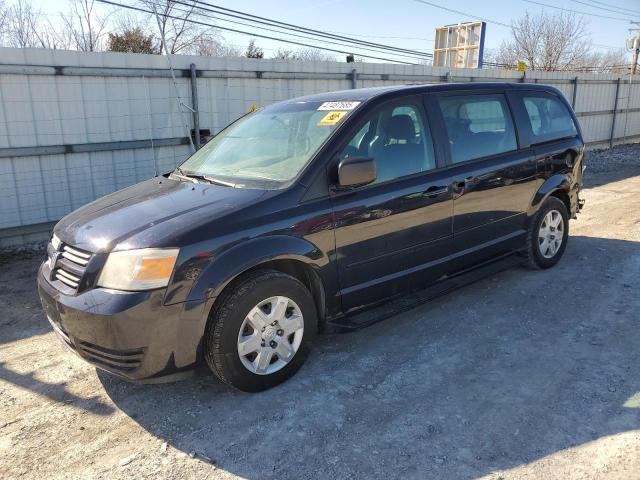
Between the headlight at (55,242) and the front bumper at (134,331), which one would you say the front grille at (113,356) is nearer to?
the front bumper at (134,331)

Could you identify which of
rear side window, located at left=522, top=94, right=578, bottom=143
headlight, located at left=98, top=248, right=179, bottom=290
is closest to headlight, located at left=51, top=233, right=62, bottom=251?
headlight, located at left=98, top=248, right=179, bottom=290

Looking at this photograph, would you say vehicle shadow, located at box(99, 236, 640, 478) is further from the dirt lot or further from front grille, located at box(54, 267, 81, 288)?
front grille, located at box(54, 267, 81, 288)

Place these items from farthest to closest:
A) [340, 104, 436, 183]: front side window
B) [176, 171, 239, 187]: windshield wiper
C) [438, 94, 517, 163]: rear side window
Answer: [438, 94, 517, 163]: rear side window < [340, 104, 436, 183]: front side window < [176, 171, 239, 187]: windshield wiper

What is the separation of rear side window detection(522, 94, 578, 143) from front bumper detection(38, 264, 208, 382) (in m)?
3.82

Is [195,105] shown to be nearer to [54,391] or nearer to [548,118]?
[548,118]

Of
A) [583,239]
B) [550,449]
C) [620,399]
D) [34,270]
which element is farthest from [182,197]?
[583,239]

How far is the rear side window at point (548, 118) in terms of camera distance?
200 inches

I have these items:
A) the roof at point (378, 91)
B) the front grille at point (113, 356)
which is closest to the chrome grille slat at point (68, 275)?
the front grille at point (113, 356)

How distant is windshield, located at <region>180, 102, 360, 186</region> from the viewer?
3600 mm

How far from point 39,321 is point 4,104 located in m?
3.40

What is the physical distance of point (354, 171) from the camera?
3361mm

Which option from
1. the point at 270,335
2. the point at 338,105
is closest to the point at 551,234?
the point at 338,105

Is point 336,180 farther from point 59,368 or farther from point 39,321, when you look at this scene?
point 39,321

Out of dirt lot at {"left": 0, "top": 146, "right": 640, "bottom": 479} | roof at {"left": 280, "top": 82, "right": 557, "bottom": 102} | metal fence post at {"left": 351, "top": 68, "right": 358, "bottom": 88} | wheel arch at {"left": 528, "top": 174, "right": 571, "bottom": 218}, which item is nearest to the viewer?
dirt lot at {"left": 0, "top": 146, "right": 640, "bottom": 479}
